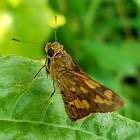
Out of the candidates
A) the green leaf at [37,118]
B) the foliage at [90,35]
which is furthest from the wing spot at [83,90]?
the foliage at [90,35]

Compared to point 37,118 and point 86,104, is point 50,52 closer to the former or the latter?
point 86,104

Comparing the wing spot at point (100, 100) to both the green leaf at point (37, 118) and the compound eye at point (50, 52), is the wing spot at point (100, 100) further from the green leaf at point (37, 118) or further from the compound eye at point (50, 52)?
the compound eye at point (50, 52)

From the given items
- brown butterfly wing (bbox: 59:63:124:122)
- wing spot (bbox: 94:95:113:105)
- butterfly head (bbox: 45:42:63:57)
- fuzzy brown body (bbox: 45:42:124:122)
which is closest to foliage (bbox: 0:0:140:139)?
butterfly head (bbox: 45:42:63:57)

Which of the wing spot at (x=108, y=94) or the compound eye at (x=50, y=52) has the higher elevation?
the compound eye at (x=50, y=52)

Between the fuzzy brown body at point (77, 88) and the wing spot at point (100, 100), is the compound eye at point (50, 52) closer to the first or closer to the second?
the fuzzy brown body at point (77, 88)

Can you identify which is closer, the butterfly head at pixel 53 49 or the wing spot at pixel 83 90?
the wing spot at pixel 83 90

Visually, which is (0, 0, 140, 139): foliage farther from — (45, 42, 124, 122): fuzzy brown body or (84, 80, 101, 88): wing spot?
(84, 80, 101, 88): wing spot

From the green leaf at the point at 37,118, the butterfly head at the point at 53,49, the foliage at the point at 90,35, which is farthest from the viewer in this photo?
the foliage at the point at 90,35

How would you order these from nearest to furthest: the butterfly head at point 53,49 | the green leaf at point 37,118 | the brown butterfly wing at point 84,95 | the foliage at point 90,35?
the green leaf at point 37,118 → the brown butterfly wing at point 84,95 → the butterfly head at point 53,49 → the foliage at point 90,35
